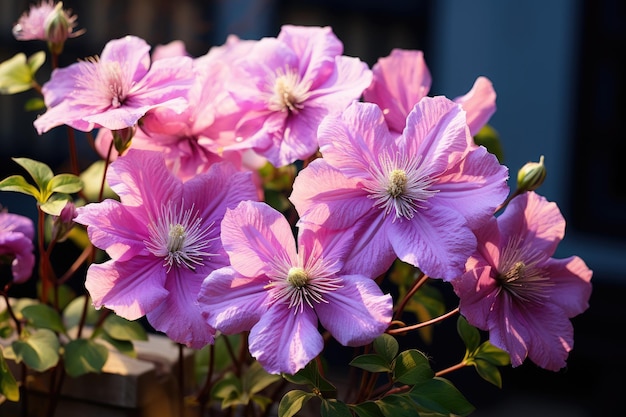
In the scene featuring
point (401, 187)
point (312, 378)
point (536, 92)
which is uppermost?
point (401, 187)

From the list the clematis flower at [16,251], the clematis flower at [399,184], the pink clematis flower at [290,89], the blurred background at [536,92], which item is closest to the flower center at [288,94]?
the pink clematis flower at [290,89]

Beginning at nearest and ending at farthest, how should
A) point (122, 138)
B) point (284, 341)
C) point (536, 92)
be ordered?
point (284, 341)
point (122, 138)
point (536, 92)

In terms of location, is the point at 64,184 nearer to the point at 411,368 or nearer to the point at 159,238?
the point at 159,238

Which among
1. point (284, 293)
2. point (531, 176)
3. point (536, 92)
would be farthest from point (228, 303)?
point (536, 92)

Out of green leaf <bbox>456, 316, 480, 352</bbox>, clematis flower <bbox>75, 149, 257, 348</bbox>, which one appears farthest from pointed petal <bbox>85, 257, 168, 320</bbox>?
green leaf <bbox>456, 316, 480, 352</bbox>

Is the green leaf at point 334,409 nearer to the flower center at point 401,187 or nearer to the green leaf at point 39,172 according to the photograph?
the flower center at point 401,187

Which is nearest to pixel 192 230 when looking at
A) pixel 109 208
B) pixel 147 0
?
pixel 109 208
